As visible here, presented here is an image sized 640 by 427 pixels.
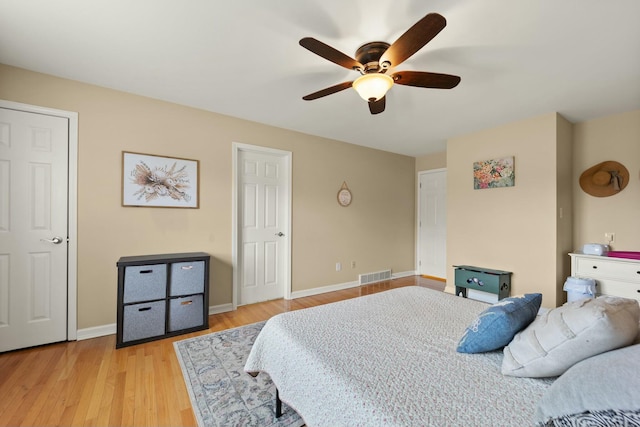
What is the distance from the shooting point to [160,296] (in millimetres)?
2564

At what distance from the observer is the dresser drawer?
2.65 m

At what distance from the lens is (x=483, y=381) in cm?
100

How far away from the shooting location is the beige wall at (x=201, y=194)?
2.54m

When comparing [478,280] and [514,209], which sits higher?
[514,209]


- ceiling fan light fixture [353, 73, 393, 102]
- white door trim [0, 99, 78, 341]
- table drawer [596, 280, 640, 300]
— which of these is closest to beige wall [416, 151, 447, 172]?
table drawer [596, 280, 640, 300]

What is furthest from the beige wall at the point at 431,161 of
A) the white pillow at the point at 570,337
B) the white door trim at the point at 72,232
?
the white door trim at the point at 72,232

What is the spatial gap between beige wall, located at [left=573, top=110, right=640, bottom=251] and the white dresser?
54cm

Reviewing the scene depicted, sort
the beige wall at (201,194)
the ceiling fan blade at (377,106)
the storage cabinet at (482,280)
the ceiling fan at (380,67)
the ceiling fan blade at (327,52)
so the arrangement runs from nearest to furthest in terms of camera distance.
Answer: the ceiling fan blade at (327,52)
the ceiling fan at (380,67)
the ceiling fan blade at (377,106)
the beige wall at (201,194)
the storage cabinet at (482,280)

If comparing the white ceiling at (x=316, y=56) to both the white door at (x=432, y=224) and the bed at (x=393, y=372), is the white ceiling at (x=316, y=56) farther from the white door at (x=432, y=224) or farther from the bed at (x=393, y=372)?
the white door at (x=432, y=224)

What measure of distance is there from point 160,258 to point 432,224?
4441mm

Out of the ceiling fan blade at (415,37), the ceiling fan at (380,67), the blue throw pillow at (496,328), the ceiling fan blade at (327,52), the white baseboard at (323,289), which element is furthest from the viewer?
the white baseboard at (323,289)

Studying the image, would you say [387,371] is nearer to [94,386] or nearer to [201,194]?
[94,386]

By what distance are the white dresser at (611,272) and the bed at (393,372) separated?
2167 mm


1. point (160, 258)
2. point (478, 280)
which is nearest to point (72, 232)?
point (160, 258)
